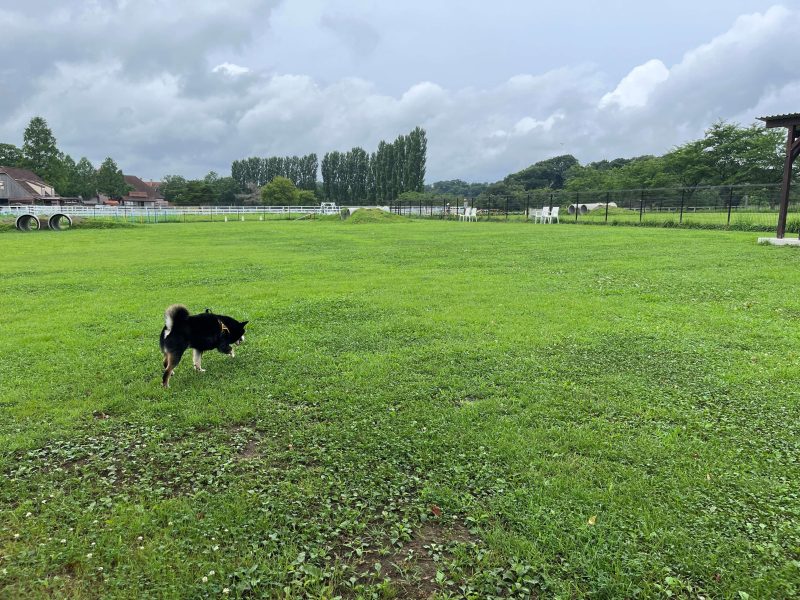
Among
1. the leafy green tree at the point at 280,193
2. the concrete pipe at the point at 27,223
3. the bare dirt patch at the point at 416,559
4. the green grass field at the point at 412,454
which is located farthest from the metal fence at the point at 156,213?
the bare dirt patch at the point at 416,559

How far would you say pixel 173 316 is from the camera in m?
4.21

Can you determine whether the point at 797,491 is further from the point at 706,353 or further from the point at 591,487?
the point at 706,353

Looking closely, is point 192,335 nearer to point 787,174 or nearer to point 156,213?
point 787,174

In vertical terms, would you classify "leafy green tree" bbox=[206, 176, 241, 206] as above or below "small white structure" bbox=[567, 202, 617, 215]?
above

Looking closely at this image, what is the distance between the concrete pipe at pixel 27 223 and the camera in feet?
82.2

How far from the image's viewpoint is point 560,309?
22.4 ft

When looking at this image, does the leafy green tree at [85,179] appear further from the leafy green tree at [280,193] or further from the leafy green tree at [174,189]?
the leafy green tree at [280,193]

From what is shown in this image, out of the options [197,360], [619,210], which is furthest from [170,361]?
[619,210]

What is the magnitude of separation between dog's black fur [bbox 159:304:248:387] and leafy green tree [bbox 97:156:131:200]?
322 feet

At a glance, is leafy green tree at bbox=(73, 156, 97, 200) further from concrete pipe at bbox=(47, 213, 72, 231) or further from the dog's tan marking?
the dog's tan marking

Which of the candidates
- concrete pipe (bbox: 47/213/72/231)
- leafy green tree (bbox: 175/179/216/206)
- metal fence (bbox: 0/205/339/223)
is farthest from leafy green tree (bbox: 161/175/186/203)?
concrete pipe (bbox: 47/213/72/231)

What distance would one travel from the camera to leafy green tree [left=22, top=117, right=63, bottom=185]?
69625mm

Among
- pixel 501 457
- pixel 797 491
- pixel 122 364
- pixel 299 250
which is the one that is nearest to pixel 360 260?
pixel 299 250

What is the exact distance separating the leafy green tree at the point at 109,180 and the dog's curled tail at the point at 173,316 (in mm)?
98577
